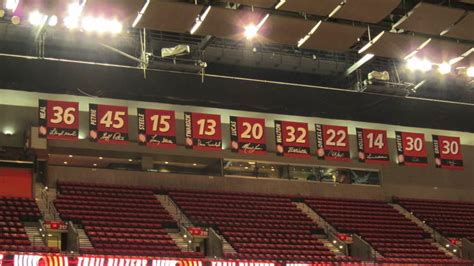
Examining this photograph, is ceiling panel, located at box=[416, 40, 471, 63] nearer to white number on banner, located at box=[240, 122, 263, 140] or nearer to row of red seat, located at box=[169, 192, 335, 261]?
row of red seat, located at box=[169, 192, 335, 261]

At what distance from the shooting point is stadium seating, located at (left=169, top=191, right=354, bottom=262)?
67.3ft

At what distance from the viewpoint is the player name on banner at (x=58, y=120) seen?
21.1 meters

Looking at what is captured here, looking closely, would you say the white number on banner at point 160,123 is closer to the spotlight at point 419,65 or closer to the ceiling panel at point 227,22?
the ceiling panel at point 227,22

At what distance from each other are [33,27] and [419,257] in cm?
1308

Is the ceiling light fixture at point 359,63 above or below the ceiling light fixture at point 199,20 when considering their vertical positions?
above

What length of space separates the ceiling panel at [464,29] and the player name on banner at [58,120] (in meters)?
10.8

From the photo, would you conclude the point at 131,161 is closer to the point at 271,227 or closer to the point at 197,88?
the point at 197,88

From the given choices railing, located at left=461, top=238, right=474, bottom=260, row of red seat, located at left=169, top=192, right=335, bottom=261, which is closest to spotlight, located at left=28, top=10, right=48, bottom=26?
row of red seat, located at left=169, top=192, right=335, bottom=261

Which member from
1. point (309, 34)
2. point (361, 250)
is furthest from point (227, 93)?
point (309, 34)

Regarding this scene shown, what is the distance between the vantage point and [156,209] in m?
22.5

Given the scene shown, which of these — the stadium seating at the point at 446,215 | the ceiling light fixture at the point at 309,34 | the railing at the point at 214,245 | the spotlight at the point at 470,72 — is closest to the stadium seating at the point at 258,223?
the railing at the point at 214,245

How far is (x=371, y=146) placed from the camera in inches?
991

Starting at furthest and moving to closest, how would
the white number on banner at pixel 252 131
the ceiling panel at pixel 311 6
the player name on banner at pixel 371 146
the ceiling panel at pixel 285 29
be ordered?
the player name on banner at pixel 371 146
the white number on banner at pixel 252 131
the ceiling panel at pixel 285 29
the ceiling panel at pixel 311 6

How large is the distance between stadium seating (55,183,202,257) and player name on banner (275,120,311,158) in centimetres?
428
